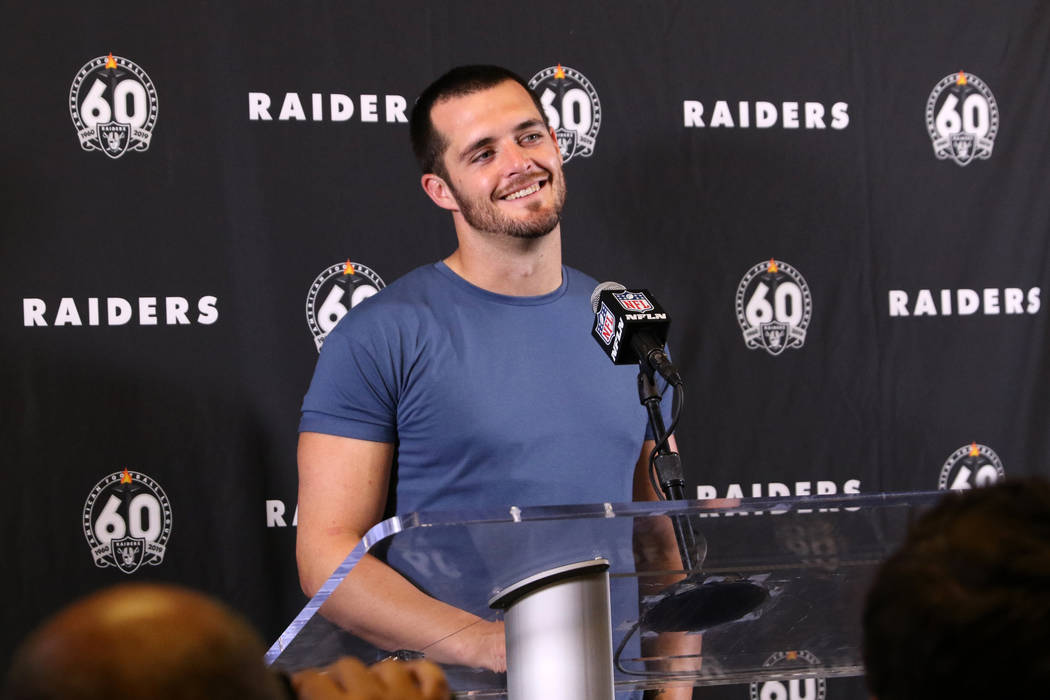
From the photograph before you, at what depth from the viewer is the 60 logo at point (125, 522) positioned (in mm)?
2199

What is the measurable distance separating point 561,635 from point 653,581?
14 cm

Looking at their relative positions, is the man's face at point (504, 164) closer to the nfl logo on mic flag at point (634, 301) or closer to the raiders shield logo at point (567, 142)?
the raiders shield logo at point (567, 142)

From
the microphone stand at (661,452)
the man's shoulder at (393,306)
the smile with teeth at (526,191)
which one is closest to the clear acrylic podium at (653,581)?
the microphone stand at (661,452)

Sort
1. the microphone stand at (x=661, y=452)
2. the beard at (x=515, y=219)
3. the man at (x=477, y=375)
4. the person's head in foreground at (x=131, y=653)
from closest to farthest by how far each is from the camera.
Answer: the person's head in foreground at (x=131, y=653)
the microphone stand at (x=661, y=452)
the man at (x=477, y=375)
the beard at (x=515, y=219)

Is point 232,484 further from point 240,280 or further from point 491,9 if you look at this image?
point 491,9

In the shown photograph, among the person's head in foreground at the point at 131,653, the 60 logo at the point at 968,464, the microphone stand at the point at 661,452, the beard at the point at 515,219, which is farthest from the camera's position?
the 60 logo at the point at 968,464

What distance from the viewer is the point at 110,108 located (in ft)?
7.34

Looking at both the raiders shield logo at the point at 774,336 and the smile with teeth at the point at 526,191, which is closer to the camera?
the smile with teeth at the point at 526,191

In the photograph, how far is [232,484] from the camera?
2.25 m

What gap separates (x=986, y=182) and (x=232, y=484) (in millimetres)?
1826

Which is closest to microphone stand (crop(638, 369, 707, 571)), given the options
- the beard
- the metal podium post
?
the metal podium post

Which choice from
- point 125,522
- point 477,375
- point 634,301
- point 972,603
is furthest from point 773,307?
point 972,603

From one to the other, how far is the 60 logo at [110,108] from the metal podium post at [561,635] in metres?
1.68

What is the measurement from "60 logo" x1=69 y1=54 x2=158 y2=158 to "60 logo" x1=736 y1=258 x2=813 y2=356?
4.33ft
